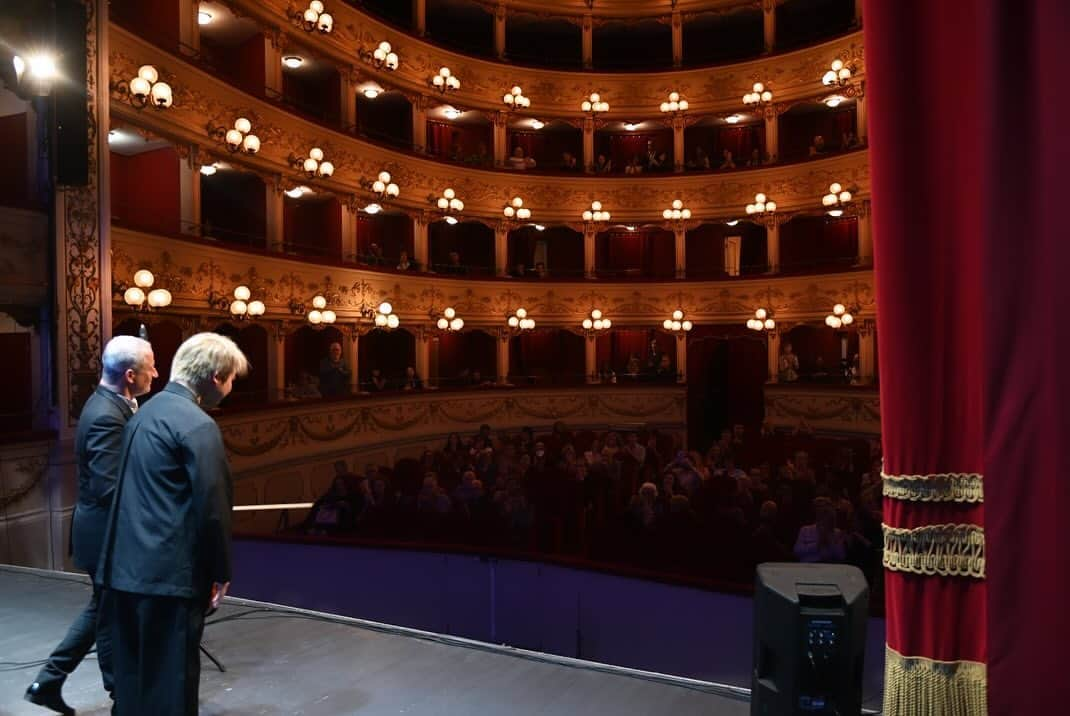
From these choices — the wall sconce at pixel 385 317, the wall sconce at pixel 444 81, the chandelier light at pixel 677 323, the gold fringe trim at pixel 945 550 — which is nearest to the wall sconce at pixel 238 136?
the wall sconce at pixel 385 317

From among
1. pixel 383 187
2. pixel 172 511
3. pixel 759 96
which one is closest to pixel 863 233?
pixel 759 96

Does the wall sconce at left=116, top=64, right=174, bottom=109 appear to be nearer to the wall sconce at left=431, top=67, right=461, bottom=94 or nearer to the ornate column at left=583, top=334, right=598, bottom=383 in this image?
the wall sconce at left=431, top=67, right=461, bottom=94

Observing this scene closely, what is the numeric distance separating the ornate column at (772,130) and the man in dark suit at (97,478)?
19.5 meters

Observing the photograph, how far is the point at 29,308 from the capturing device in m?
7.91

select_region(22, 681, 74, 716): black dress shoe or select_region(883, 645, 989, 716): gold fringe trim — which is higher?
select_region(883, 645, 989, 716): gold fringe trim

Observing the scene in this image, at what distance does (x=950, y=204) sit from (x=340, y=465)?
398 inches

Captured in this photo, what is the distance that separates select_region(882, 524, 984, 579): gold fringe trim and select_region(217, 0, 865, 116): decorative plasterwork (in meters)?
16.8

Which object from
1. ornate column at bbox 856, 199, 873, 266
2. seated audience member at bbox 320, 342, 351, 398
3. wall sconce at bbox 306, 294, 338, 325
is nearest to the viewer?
wall sconce at bbox 306, 294, 338, 325

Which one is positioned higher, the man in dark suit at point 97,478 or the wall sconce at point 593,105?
the wall sconce at point 593,105

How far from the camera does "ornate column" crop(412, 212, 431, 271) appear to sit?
1914cm

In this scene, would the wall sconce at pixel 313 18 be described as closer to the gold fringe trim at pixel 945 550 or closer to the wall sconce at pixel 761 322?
the wall sconce at pixel 761 322

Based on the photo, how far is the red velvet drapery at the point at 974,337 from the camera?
191 centimetres

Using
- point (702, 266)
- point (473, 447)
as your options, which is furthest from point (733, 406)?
point (473, 447)

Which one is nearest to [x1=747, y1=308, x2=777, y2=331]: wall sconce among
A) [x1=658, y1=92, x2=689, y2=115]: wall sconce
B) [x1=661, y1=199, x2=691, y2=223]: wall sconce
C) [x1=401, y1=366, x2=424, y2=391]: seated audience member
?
[x1=661, y1=199, x2=691, y2=223]: wall sconce
